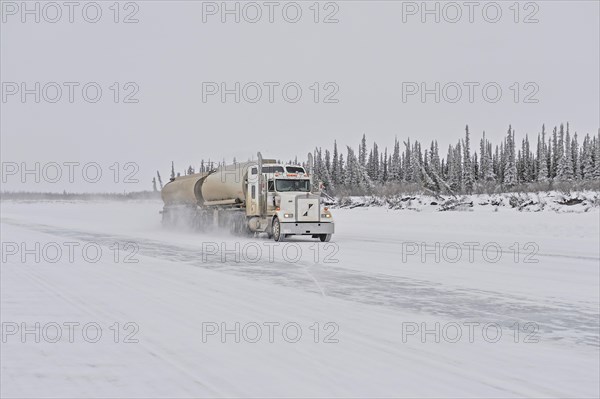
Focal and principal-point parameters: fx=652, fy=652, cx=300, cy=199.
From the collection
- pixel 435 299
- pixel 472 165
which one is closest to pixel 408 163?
pixel 472 165

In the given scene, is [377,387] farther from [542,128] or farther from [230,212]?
[542,128]

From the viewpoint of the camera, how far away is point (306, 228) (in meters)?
25.5

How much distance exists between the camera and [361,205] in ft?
177

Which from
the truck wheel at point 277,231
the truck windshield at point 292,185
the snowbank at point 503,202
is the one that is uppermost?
the truck windshield at point 292,185

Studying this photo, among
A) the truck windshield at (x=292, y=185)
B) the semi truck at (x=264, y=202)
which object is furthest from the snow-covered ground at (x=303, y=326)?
the truck windshield at (x=292, y=185)

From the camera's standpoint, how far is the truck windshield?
26.8 metres

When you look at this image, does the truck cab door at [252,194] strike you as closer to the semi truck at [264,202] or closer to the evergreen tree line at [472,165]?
the semi truck at [264,202]

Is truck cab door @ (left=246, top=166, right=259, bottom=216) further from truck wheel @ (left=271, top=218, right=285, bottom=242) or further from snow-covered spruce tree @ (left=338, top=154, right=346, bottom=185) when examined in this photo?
snow-covered spruce tree @ (left=338, top=154, right=346, bottom=185)

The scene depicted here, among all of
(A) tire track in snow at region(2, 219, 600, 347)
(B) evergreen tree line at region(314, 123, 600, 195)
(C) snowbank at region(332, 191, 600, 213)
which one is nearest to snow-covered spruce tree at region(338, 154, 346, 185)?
(B) evergreen tree line at region(314, 123, 600, 195)

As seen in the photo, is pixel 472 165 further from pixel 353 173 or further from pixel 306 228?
pixel 306 228

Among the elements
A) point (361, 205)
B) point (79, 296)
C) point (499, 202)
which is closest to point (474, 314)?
point (79, 296)

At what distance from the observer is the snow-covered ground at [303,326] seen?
18.5ft

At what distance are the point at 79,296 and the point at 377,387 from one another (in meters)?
6.81

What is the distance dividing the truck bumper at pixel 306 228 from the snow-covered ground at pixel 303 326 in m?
7.53
